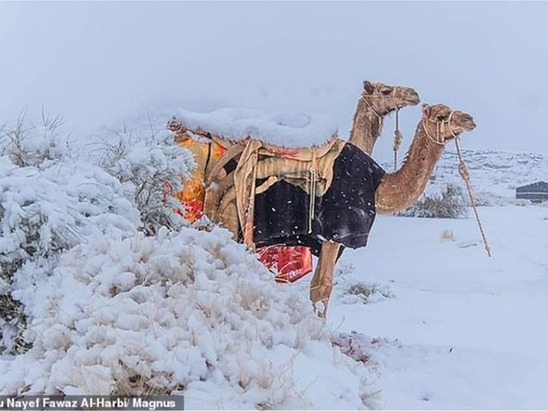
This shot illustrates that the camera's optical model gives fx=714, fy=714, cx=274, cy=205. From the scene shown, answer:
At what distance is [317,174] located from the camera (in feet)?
15.6

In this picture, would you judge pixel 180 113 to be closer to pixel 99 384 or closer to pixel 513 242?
pixel 99 384

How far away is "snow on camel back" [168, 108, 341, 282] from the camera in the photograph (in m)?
4.69

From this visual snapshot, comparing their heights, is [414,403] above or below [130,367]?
below

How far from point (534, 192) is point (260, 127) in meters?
8.71

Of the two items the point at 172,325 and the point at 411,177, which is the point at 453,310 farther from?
the point at 172,325

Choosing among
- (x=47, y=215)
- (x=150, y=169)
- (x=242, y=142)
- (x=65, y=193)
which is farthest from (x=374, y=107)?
(x=47, y=215)

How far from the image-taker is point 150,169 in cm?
430

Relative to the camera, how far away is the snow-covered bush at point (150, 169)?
429 cm

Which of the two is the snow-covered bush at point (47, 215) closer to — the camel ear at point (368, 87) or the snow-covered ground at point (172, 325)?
the snow-covered ground at point (172, 325)

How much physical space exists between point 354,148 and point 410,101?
101 centimetres

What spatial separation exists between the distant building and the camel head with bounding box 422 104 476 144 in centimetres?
753

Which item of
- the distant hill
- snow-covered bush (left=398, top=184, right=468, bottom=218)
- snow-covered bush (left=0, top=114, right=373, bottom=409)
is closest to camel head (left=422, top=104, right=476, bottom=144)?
snow-covered bush (left=0, top=114, right=373, bottom=409)

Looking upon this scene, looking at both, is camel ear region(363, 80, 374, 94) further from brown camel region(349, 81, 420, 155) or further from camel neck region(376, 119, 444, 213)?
camel neck region(376, 119, 444, 213)

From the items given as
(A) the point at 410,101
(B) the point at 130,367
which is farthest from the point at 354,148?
(B) the point at 130,367
